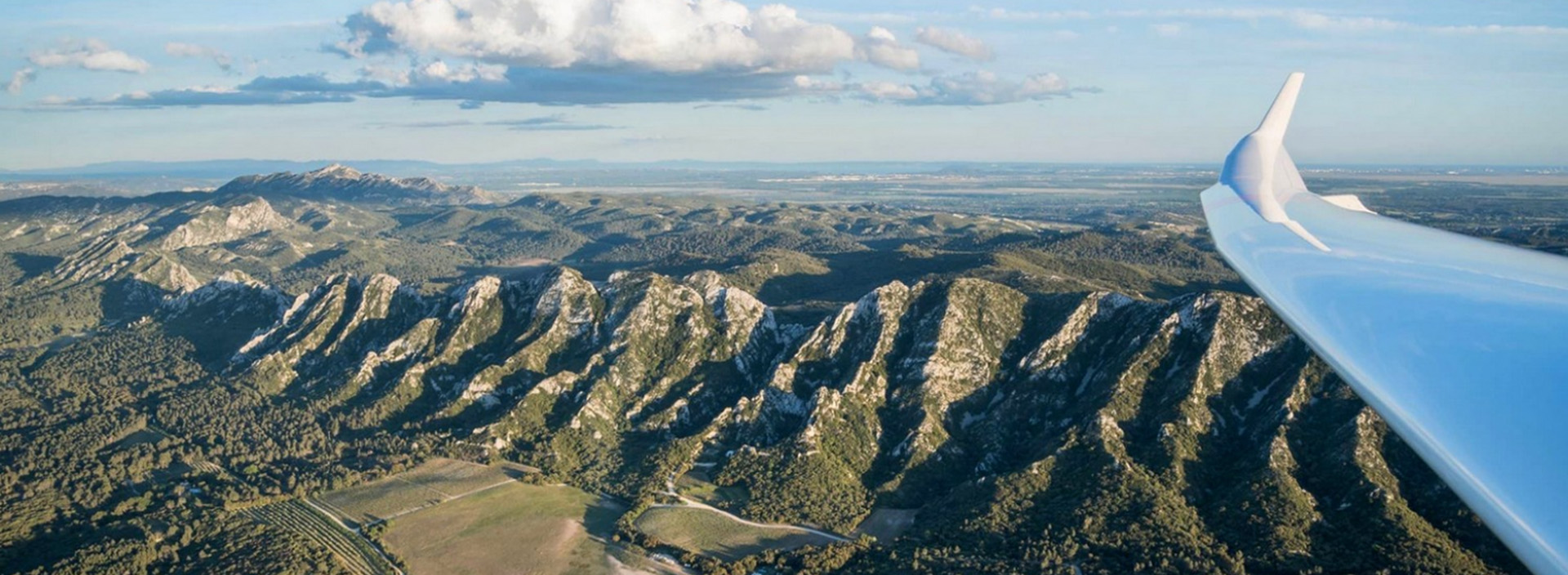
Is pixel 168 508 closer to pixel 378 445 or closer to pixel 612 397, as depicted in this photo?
pixel 378 445

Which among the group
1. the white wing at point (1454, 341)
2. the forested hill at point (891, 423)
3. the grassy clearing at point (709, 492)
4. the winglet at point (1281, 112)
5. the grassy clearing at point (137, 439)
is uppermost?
the winglet at point (1281, 112)

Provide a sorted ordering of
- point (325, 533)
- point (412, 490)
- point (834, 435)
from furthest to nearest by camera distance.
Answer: point (834, 435) < point (412, 490) < point (325, 533)

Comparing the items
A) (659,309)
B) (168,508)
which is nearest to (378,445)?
(168,508)

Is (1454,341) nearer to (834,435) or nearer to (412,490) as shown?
(834,435)

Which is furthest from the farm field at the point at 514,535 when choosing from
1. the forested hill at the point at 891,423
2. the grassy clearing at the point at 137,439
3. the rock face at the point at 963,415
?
the grassy clearing at the point at 137,439

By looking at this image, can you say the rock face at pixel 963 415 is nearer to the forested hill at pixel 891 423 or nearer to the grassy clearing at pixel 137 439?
the forested hill at pixel 891 423

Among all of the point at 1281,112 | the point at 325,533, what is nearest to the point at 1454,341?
the point at 1281,112
